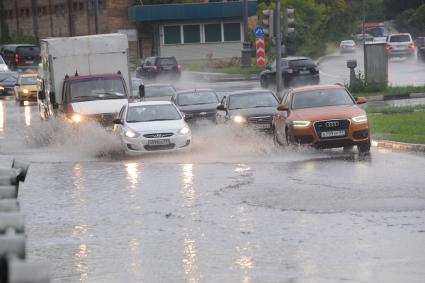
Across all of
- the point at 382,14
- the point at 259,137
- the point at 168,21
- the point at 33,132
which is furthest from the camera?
the point at 382,14

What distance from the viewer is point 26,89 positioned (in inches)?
2175

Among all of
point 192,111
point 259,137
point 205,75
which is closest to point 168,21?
point 205,75

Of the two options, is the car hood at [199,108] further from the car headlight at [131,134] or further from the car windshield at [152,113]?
the car headlight at [131,134]

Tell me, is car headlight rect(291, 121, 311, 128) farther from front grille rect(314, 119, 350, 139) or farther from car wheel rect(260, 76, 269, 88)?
car wheel rect(260, 76, 269, 88)

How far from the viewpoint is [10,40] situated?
98.4 m

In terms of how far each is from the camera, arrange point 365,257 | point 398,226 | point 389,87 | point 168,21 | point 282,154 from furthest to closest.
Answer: point 168,21, point 389,87, point 282,154, point 398,226, point 365,257

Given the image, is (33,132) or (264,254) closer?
(264,254)

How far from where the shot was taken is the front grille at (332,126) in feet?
79.1

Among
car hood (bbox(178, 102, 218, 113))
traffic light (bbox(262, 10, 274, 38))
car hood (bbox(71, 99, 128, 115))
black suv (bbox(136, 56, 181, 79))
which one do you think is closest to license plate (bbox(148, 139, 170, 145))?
car hood (bbox(71, 99, 128, 115))

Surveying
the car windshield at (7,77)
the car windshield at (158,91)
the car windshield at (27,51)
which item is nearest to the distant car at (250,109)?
the car windshield at (158,91)

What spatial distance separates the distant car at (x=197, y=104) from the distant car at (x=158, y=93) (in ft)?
13.6

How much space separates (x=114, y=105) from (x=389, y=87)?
1727 cm

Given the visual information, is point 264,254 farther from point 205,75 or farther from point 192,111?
point 205,75

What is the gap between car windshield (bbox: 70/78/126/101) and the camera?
1207 inches
